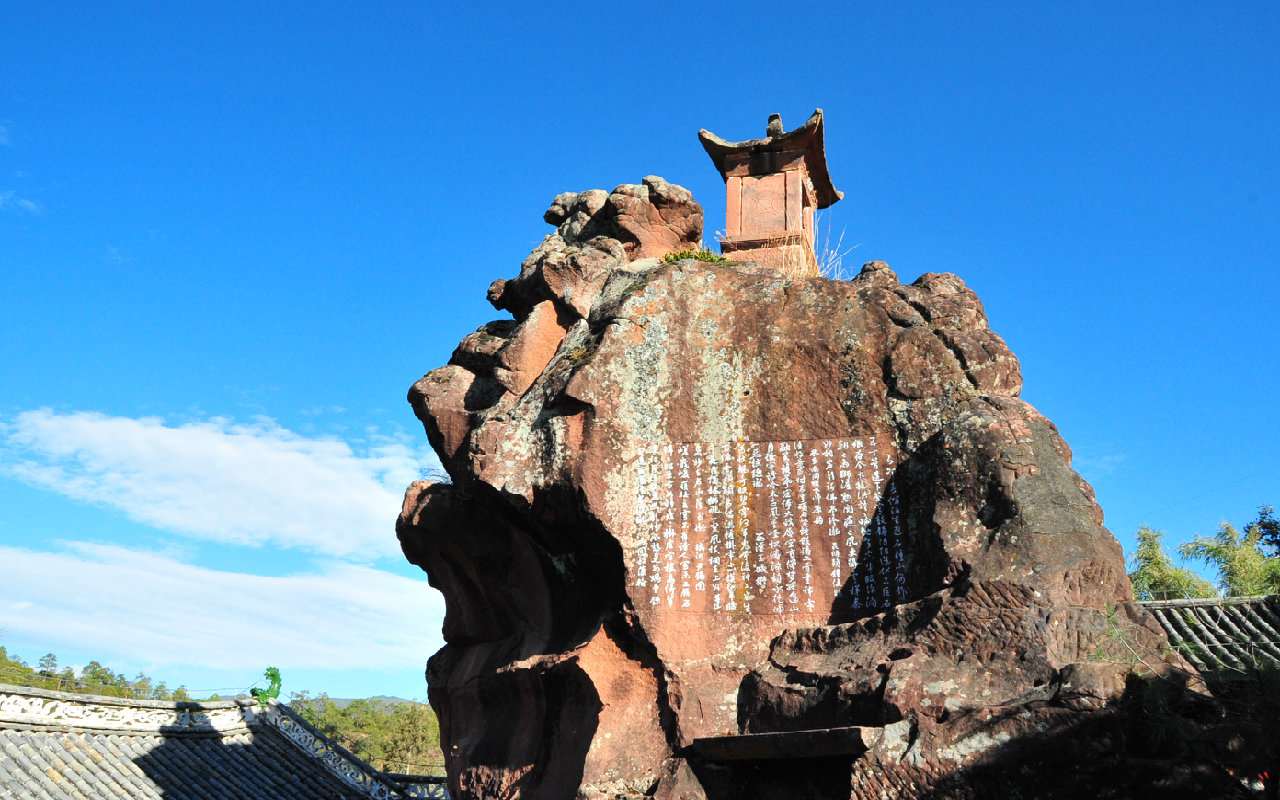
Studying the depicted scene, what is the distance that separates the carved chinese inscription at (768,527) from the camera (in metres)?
5.92

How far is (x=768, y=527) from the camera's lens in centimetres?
617

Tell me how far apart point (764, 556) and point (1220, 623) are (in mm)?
7156

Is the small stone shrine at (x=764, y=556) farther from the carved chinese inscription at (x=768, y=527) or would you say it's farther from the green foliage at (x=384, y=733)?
the green foliage at (x=384, y=733)

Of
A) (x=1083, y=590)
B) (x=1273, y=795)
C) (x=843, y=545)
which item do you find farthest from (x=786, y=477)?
(x=1273, y=795)

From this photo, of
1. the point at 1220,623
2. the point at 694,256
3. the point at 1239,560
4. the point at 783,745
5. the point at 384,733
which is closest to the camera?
the point at 783,745

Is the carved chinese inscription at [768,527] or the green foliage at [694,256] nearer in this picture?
the carved chinese inscription at [768,527]

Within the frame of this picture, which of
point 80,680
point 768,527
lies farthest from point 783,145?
point 80,680

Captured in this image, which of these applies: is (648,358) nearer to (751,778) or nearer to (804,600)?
(804,600)

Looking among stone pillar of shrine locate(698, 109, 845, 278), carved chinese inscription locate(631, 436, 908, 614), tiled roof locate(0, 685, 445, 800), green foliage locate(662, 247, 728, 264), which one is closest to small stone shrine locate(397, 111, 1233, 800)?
carved chinese inscription locate(631, 436, 908, 614)

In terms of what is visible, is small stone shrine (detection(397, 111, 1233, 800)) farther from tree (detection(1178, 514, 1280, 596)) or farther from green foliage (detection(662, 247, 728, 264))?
tree (detection(1178, 514, 1280, 596))

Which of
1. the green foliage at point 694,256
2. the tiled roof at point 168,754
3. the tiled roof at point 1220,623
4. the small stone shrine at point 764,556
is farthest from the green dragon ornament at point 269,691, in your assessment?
the tiled roof at point 1220,623

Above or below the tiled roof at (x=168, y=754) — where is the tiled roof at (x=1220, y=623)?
above

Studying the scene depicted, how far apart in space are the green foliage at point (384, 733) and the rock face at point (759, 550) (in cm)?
1112

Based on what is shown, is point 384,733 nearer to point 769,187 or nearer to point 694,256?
point 769,187
